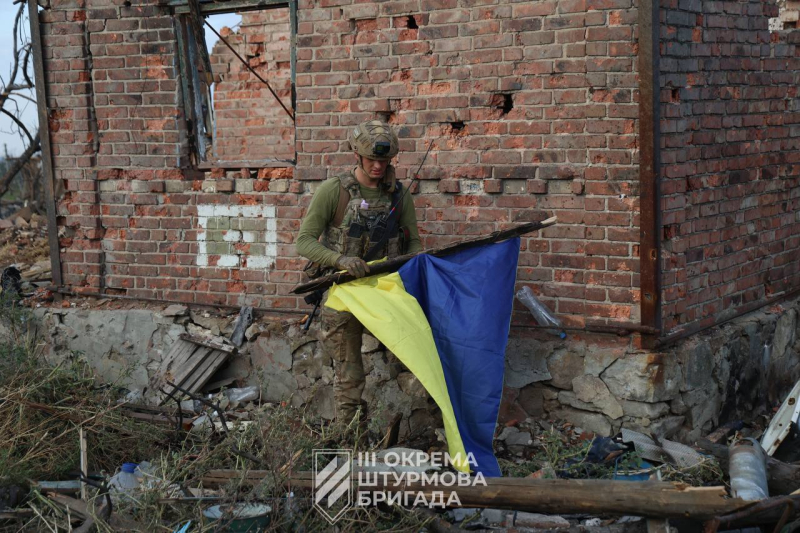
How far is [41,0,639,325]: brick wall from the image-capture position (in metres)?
5.00

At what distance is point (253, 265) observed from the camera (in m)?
5.99

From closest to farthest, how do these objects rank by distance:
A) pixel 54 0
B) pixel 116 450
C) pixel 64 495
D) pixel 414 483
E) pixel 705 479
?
pixel 414 483 < pixel 64 495 < pixel 705 479 < pixel 116 450 < pixel 54 0

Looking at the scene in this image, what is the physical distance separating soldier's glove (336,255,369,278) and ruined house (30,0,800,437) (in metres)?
0.93

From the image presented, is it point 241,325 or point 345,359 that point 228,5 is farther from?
point 345,359

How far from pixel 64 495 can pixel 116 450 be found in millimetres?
675

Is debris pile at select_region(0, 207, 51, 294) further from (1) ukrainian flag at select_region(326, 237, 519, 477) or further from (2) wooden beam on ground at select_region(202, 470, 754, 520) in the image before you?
(2) wooden beam on ground at select_region(202, 470, 754, 520)

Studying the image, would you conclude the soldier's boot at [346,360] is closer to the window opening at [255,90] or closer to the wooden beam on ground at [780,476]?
the wooden beam on ground at [780,476]

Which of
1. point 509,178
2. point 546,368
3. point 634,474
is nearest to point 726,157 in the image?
point 509,178

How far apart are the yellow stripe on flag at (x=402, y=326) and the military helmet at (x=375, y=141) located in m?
0.69

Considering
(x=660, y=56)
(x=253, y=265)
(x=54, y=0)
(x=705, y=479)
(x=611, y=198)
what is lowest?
(x=705, y=479)

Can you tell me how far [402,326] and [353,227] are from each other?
76cm

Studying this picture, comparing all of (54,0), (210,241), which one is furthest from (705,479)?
(54,0)

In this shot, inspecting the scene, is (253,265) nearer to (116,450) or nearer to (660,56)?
(116,450)

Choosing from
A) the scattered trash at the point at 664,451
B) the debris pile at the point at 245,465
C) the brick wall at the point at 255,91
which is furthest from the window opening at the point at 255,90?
the scattered trash at the point at 664,451
